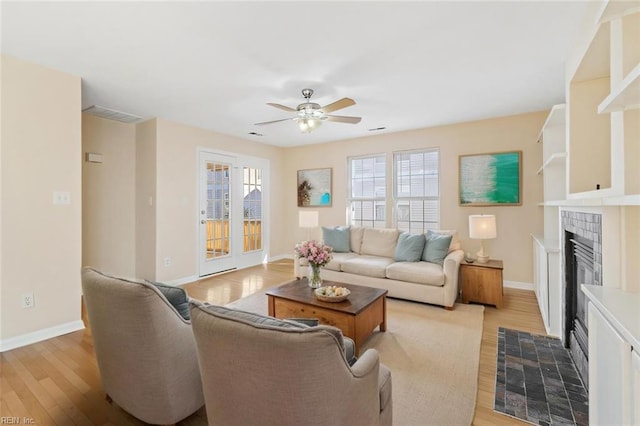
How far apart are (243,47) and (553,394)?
3.32 metres

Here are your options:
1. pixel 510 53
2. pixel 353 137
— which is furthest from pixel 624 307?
pixel 353 137

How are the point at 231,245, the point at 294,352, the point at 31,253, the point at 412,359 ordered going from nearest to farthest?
the point at 294,352 < the point at 412,359 < the point at 31,253 < the point at 231,245

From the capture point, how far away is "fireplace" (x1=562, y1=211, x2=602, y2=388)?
180cm

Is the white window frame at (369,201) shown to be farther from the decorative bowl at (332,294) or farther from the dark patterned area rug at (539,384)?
the dark patterned area rug at (539,384)

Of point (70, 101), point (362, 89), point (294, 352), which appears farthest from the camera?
point (362, 89)

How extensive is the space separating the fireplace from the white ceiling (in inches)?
56.1

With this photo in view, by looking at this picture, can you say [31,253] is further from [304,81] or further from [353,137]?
[353,137]

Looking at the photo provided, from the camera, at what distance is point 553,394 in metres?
1.87

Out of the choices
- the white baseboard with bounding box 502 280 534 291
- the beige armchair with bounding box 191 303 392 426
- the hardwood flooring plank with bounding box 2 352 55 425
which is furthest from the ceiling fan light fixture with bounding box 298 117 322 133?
the white baseboard with bounding box 502 280 534 291

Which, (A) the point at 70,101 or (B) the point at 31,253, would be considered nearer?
(B) the point at 31,253

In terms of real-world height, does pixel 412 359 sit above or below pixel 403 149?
below

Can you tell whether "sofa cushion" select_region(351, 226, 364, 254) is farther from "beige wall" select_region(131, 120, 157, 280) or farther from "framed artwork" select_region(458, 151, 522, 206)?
"beige wall" select_region(131, 120, 157, 280)

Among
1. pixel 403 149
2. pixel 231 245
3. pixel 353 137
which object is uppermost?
pixel 353 137

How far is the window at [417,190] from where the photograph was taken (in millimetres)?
4766
